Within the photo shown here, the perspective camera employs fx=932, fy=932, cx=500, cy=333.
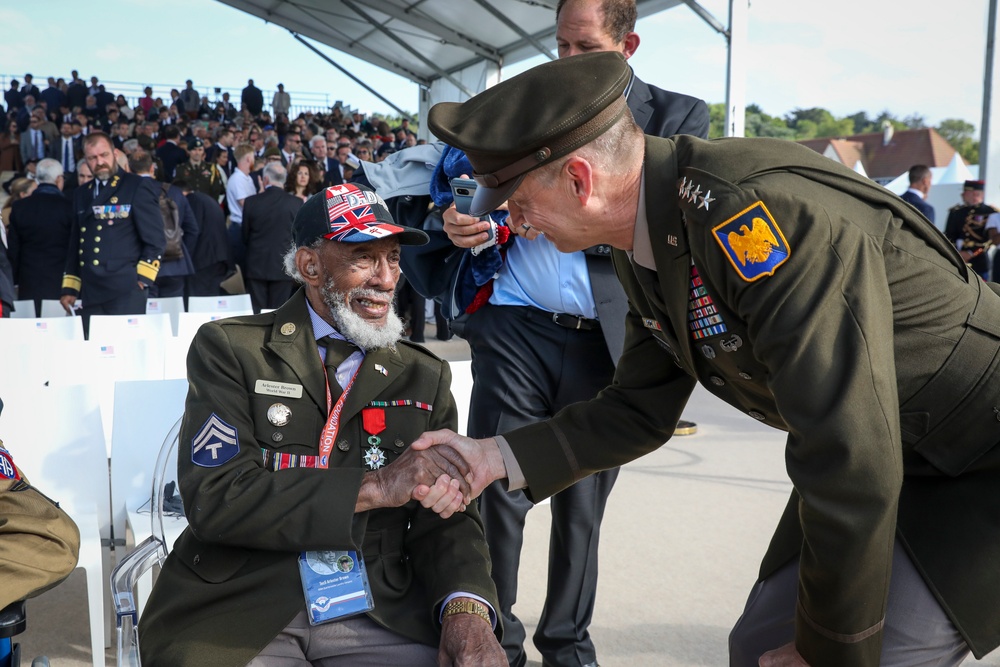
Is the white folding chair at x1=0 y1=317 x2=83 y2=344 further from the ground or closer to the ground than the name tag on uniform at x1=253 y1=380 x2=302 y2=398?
closer to the ground

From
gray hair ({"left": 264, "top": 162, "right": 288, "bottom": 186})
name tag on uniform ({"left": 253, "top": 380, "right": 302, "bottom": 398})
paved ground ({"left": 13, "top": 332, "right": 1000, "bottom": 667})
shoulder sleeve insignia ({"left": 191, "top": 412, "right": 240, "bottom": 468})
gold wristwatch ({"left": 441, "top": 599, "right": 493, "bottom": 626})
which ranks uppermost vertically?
gray hair ({"left": 264, "top": 162, "right": 288, "bottom": 186})

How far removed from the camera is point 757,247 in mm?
1380

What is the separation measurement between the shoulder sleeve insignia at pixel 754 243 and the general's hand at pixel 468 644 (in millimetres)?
1056

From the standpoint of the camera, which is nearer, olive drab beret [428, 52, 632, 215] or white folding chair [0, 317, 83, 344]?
olive drab beret [428, 52, 632, 215]

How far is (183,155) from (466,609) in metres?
13.9

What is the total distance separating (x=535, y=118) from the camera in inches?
60.2

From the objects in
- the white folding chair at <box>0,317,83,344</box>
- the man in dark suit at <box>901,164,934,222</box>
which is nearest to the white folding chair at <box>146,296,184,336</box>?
the white folding chair at <box>0,317,83,344</box>

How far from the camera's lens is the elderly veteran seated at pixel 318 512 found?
204 centimetres

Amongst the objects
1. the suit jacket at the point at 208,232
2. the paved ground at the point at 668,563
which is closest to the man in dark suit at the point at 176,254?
the suit jacket at the point at 208,232

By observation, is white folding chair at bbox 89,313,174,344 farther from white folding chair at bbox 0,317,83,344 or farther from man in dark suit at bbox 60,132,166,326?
man in dark suit at bbox 60,132,166,326

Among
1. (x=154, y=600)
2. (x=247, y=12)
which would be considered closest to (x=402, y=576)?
(x=154, y=600)

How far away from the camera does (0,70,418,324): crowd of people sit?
880 cm

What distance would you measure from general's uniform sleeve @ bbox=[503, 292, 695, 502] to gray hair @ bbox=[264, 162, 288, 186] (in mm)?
7579

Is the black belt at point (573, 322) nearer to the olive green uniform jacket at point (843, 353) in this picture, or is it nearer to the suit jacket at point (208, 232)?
the olive green uniform jacket at point (843, 353)
